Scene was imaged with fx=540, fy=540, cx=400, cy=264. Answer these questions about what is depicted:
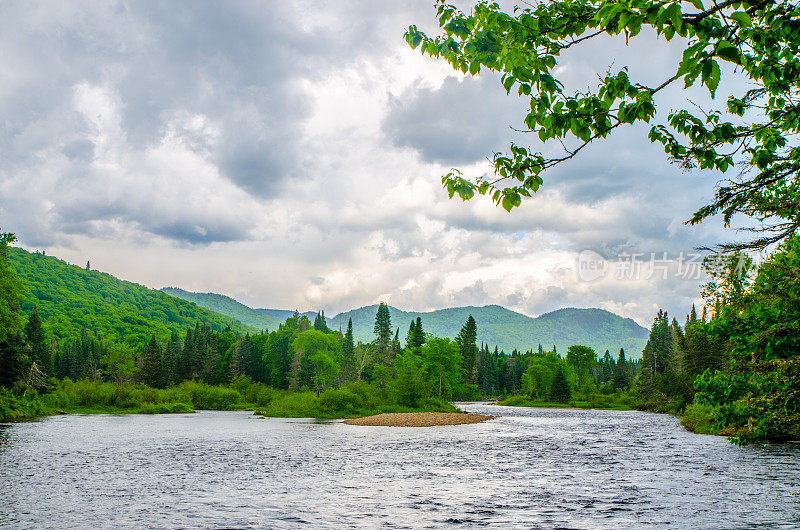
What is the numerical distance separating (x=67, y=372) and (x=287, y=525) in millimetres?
127121

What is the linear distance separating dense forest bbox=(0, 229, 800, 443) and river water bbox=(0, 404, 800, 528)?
12.4 ft

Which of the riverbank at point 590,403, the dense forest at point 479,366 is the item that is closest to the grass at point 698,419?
the dense forest at point 479,366

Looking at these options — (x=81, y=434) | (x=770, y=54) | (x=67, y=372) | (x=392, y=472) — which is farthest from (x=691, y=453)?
(x=67, y=372)

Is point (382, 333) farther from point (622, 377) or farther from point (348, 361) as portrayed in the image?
point (622, 377)

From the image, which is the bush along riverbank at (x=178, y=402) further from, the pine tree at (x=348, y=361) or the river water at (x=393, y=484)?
the river water at (x=393, y=484)

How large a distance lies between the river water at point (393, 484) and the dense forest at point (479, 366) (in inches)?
149

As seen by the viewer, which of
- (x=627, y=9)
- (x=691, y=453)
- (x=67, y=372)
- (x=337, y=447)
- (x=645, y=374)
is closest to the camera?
(x=627, y=9)

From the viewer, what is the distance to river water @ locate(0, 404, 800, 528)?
15828mm

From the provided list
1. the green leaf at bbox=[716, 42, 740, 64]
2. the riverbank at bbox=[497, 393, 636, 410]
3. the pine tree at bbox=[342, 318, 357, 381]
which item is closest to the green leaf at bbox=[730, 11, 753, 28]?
the green leaf at bbox=[716, 42, 740, 64]

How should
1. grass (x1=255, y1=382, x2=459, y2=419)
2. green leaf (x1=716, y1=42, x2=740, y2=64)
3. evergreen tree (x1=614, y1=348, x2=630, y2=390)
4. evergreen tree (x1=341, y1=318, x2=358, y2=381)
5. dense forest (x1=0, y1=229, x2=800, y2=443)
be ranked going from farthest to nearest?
A: evergreen tree (x1=614, y1=348, x2=630, y2=390)
evergreen tree (x1=341, y1=318, x2=358, y2=381)
grass (x1=255, y1=382, x2=459, y2=419)
dense forest (x1=0, y1=229, x2=800, y2=443)
green leaf (x1=716, y1=42, x2=740, y2=64)

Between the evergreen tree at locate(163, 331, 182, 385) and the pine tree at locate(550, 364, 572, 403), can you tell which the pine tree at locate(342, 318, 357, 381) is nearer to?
the evergreen tree at locate(163, 331, 182, 385)

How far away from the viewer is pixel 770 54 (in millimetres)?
5422

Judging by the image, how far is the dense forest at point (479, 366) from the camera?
1041 centimetres

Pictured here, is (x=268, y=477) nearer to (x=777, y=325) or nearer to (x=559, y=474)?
(x=559, y=474)
